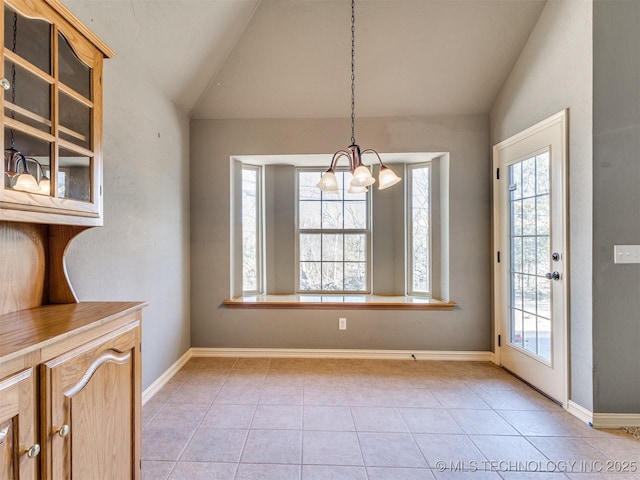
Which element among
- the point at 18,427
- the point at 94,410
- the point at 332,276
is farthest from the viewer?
the point at 332,276

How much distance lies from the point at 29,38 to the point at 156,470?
1999 mm

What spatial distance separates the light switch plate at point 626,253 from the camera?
6.24 feet

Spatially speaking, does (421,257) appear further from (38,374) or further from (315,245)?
(38,374)

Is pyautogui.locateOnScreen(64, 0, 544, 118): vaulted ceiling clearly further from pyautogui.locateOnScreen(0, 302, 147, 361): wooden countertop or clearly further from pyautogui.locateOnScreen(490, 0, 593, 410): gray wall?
pyautogui.locateOnScreen(0, 302, 147, 361): wooden countertop

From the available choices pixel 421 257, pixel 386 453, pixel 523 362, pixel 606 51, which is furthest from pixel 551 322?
pixel 606 51

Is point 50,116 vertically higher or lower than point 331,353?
higher

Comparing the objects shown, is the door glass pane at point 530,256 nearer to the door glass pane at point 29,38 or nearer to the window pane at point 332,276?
the window pane at point 332,276

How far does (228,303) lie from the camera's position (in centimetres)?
301

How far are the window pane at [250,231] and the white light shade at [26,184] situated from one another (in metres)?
2.27

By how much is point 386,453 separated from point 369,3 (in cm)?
314

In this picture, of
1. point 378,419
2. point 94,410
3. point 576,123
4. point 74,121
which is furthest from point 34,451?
point 576,123

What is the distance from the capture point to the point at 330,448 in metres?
1.73

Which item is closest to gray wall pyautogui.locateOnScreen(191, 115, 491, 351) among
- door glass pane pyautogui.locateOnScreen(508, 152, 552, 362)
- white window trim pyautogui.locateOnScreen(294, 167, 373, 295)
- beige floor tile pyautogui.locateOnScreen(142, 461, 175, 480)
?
door glass pane pyautogui.locateOnScreen(508, 152, 552, 362)

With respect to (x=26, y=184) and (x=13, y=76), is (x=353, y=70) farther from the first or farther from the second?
(x=26, y=184)
